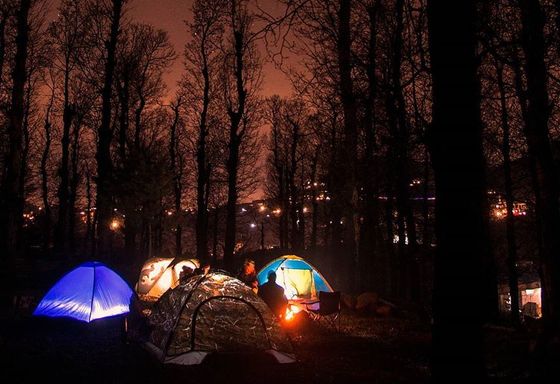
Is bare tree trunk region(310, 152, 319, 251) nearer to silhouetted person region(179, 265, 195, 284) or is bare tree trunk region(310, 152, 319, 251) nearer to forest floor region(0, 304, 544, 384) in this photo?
silhouetted person region(179, 265, 195, 284)

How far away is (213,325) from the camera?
7695 millimetres

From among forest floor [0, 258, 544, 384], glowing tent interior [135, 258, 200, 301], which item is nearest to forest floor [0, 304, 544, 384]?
forest floor [0, 258, 544, 384]

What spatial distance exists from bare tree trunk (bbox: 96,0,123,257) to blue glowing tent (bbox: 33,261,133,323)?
7.49 m

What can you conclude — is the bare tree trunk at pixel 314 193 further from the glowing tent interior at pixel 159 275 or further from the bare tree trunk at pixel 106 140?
the glowing tent interior at pixel 159 275

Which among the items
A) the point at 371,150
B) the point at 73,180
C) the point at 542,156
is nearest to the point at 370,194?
the point at 371,150

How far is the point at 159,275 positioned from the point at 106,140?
18.8ft

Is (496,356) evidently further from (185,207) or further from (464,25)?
(185,207)

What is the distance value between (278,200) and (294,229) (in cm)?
270

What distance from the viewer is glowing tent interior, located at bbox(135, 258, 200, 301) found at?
16.4 metres

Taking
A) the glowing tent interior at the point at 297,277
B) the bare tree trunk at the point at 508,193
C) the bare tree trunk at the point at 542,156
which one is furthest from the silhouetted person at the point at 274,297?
the bare tree trunk at the point at 508,193

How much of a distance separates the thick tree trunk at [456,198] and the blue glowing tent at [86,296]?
27.3ft

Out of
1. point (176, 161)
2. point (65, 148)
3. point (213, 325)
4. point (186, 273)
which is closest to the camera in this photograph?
point (213, 325)

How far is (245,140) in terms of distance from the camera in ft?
96.7

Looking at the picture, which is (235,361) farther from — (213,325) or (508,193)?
(508,193)
